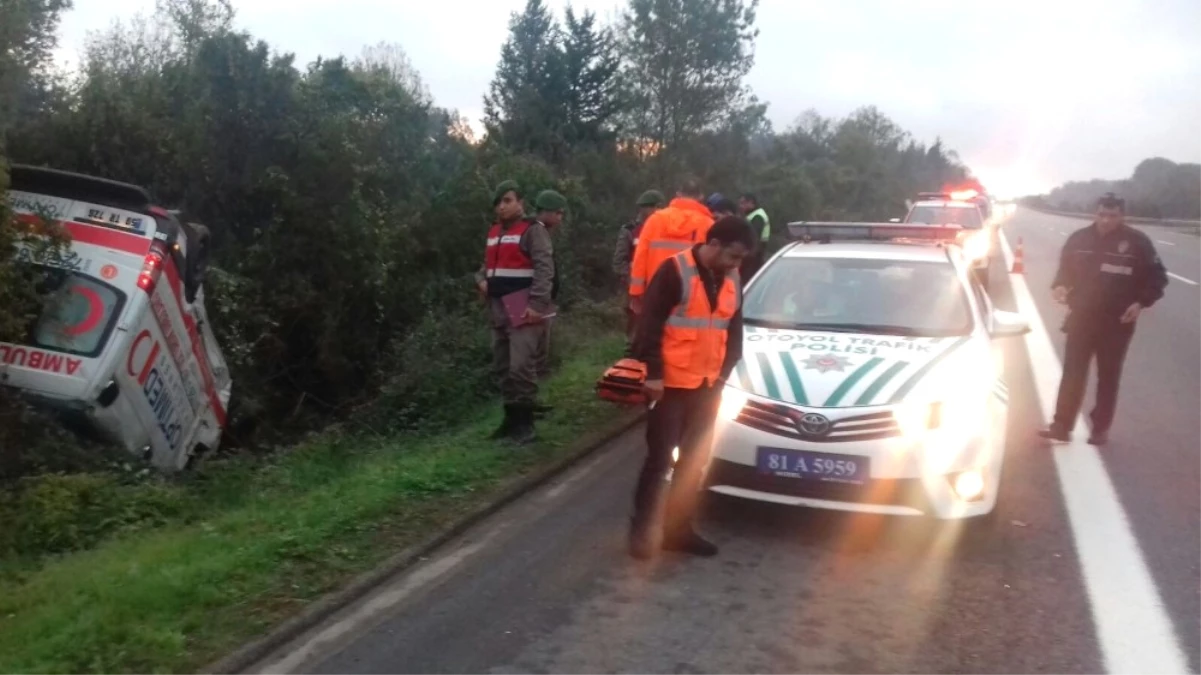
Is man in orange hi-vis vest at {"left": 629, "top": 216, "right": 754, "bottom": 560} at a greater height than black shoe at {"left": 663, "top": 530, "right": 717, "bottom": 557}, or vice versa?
man in orange hi-vis vest at {"left": 629, "top": 216, "right": 754, "bottom": 560}

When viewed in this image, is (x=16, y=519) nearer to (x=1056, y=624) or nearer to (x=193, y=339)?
(x=193, y=339)

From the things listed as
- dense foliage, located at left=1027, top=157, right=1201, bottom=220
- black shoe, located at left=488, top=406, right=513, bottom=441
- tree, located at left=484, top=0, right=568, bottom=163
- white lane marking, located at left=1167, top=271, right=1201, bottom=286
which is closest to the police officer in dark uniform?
black shoe, located at left=488, top=406, right=513, bottom=441

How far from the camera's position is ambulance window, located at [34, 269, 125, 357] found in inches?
317

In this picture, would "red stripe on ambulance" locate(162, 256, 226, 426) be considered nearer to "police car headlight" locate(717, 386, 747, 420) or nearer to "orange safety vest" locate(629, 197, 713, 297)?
"orange safety vest" locate(629, 197, 713, 297)

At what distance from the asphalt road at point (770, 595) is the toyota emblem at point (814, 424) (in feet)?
2.15

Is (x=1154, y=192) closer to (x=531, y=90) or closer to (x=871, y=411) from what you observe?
(x=531, y=90)

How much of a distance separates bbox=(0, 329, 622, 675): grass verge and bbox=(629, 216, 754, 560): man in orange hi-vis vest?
132 centimetres

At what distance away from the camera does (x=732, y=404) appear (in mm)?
6203

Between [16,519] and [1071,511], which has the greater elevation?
[1071,511]

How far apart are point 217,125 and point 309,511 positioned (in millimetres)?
10242


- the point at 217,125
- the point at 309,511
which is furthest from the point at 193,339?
the point at 217,125

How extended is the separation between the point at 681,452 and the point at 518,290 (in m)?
2.39

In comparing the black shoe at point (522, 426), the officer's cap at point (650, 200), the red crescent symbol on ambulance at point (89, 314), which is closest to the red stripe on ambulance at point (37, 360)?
the red crescent symbol on ambulance at point (89, 314)

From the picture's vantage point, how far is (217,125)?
49.9 ft
